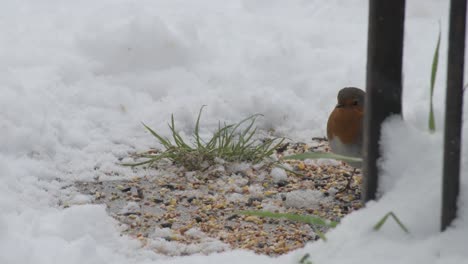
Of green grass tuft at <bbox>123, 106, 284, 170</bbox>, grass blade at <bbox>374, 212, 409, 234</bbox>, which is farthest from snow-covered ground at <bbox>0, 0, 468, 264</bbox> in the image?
green grass tuft at <bbox>123, 106, 284, 170</bbox>

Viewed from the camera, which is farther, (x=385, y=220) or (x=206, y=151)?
(x=206, y=151)

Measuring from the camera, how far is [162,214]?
8.88 feet

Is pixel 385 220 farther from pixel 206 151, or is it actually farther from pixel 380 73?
pixel 206 151

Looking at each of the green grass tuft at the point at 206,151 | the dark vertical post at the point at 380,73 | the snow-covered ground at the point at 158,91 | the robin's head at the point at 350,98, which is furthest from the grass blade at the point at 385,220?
the green grass tuft at the point at 206,151

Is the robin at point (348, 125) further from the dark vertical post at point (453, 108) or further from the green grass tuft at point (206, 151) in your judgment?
the dark vertical post at point (453, 108)

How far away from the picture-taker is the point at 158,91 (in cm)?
362

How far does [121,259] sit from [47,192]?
63 centimetres

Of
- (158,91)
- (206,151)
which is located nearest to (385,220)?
(206,151)

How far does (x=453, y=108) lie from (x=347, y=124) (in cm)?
130

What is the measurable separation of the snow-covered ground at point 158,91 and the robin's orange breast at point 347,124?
225mm

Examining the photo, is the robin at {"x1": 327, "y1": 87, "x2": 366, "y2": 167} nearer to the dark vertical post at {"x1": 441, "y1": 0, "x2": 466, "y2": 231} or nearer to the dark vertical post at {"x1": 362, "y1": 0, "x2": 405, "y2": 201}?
the dark vertical post at {"x1": 362, "y1": 0, "x2": 405, "y2": 201}

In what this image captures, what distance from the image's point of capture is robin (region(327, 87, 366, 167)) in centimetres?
282

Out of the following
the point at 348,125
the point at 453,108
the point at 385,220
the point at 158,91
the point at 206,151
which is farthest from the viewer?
the point at 158,91

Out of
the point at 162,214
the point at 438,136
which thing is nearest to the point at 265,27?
the point at 162,214
